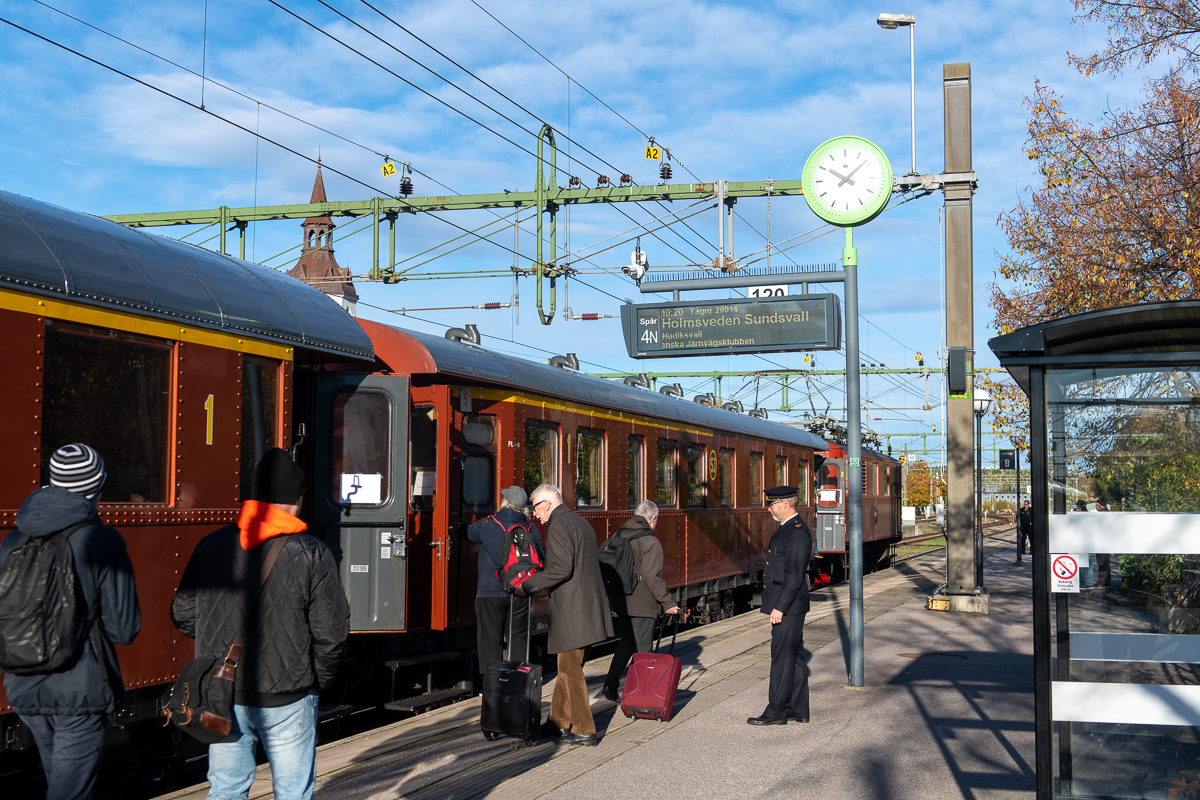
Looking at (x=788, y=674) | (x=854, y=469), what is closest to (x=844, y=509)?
(x=854, y=469)

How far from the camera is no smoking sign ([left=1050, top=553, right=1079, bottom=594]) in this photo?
5.21m

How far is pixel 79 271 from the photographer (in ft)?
19.8

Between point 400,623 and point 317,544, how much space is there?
15.1 ft

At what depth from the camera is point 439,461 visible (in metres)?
9.36

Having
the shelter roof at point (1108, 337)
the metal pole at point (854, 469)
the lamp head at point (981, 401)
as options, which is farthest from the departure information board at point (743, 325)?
the lamp head at point (981, 401)

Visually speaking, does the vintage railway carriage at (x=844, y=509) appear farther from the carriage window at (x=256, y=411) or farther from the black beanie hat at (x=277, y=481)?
the black beanie hat at (x=277, y=481)

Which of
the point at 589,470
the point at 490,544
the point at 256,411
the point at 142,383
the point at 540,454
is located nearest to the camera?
→ the point at 142,383

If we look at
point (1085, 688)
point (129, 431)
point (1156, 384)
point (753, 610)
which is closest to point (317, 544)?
point (129, 431)

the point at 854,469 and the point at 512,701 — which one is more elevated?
the point at 854,469

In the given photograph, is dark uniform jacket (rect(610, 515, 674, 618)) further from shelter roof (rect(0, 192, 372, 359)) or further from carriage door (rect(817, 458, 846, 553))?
carriage door (rect(817, 458, 846, 553))

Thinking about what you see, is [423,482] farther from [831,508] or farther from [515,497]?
[831,508]

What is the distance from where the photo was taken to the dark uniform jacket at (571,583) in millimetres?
7512

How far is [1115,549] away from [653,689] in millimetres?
3958

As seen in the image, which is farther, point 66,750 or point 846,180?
point 846,180
